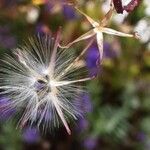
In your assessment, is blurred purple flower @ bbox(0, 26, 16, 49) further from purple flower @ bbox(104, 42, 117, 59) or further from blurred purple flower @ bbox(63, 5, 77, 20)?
purple flower @ bbox(104, 42, 117, 59)

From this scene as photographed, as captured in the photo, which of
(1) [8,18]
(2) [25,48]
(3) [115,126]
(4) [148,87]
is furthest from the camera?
(4) [148,87]

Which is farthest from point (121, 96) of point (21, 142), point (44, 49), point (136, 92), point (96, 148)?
point (44, 49)

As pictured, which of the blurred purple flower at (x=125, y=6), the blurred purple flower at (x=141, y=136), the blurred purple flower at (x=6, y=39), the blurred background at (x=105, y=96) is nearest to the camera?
the blurred purple flower at (x=125, y=6)

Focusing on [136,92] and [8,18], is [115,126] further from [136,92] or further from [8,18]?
[8,18]

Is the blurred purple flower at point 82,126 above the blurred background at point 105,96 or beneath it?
beneath

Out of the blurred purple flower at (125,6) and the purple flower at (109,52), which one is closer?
the blurred purple flower at (125,6)

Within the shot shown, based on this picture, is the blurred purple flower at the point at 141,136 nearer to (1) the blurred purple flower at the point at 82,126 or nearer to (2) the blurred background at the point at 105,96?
(2) the blurred background at the point at 105,96

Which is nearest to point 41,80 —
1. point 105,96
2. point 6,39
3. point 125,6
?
point 125,6

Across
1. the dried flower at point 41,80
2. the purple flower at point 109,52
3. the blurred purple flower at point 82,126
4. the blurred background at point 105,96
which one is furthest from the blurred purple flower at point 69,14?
the dried flower at point 41,80
